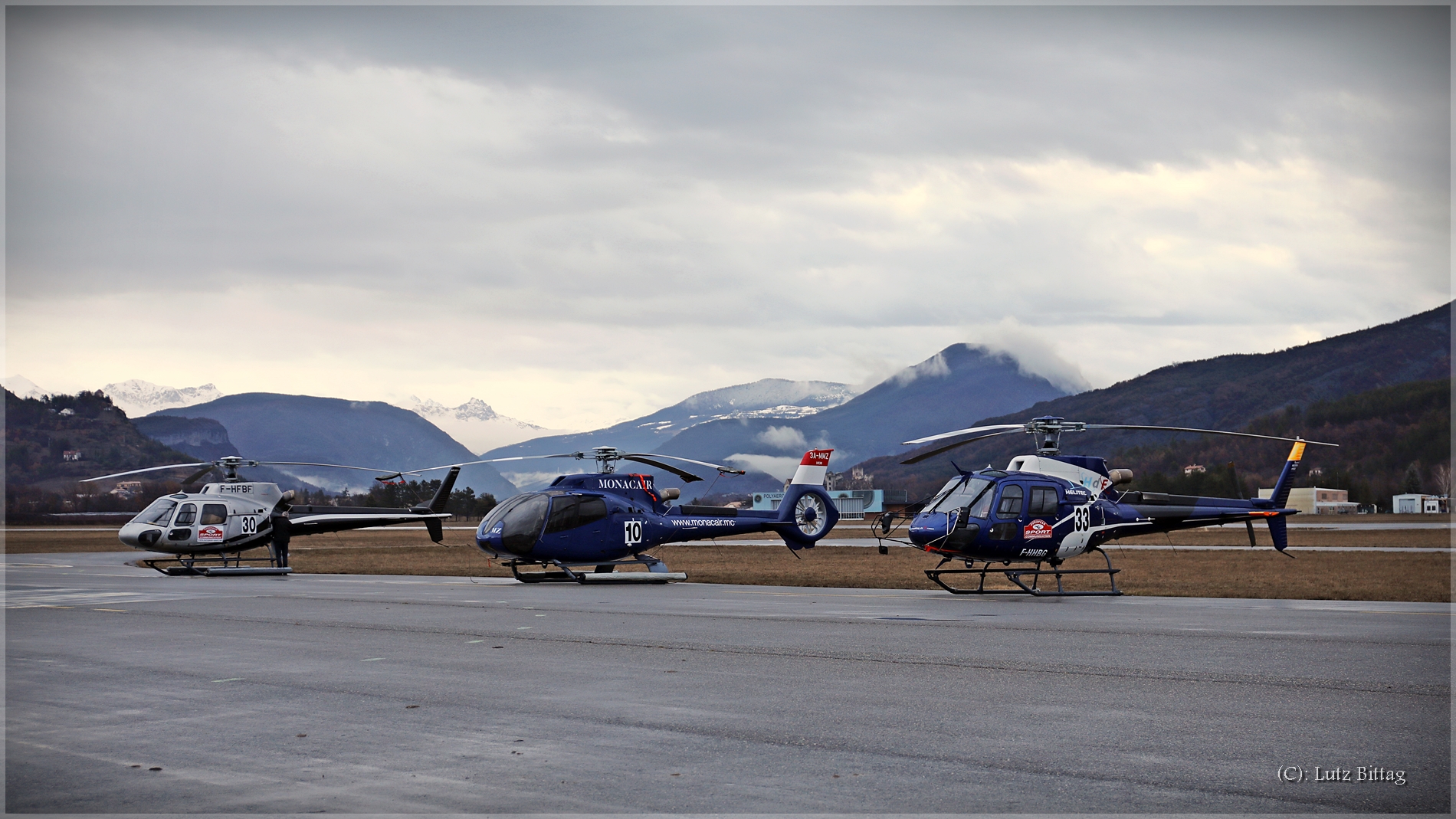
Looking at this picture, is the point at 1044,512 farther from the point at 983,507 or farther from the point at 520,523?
the point at 520,523

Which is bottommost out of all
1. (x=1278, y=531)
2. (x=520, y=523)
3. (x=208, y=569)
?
(x=208, y=569)

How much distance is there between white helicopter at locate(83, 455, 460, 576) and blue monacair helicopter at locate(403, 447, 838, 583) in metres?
6.22

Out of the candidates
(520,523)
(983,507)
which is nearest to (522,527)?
(520,523)

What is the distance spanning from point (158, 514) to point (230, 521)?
6.63ft

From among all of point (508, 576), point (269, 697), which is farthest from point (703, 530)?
point (269, 697)

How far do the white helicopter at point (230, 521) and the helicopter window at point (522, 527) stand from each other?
6176 millimetres

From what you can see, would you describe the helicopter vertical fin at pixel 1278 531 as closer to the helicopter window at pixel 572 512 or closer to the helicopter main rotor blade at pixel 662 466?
the helicopter main rotor blade at pixel 662 466

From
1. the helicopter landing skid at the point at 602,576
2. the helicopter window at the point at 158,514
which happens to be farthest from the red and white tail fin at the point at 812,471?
the helicopter window at the point at 158,514

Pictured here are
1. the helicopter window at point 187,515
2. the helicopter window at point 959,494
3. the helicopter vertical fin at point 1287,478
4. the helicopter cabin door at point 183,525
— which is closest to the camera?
the helicopter window at point 959,494

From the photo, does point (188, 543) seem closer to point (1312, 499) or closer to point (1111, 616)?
point (1111, 616)

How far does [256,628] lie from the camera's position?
17734mm

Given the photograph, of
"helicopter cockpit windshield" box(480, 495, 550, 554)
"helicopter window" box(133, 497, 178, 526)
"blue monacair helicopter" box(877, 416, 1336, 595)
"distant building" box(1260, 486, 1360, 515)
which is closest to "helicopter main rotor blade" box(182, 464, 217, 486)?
"helicopter window" box(133, 497, 178, 526)

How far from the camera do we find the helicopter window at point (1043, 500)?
23.6 m

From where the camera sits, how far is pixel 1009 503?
76.8ft
